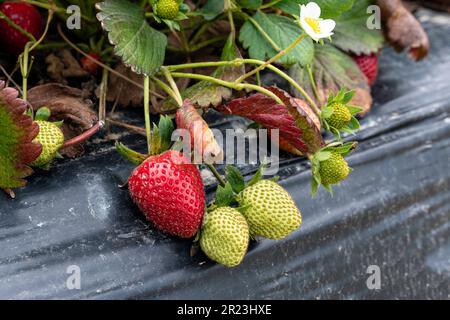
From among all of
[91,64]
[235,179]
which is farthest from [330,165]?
[91,64]

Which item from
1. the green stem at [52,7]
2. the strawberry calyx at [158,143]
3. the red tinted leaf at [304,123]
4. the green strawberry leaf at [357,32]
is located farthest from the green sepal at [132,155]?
the green strawberry leaf at [357,32]

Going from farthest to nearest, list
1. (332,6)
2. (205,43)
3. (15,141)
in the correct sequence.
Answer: (205,43) < (332,6) < (15,141)

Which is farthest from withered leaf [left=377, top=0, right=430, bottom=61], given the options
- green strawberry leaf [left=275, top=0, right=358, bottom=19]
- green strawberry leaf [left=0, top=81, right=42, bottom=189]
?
green strawberry leaf [left=0, top=81, right=42, bottom=189]

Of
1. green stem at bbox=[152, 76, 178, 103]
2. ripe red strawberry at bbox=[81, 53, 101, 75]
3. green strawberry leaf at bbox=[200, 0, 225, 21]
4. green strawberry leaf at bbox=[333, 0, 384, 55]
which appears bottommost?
green strawberry leaf at bbox=[333, 0, 384, 55]

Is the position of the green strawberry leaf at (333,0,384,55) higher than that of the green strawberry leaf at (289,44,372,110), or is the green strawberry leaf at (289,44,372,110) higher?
the green strawberry leaf at (333,0,384,55)

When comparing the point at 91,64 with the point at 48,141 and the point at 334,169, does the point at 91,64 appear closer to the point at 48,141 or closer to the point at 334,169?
the point at 48,141

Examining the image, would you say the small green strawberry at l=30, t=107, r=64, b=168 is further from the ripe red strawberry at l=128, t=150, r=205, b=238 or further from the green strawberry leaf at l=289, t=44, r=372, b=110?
the green strawberry leaf at l=289, t=44, r=372, b=110
